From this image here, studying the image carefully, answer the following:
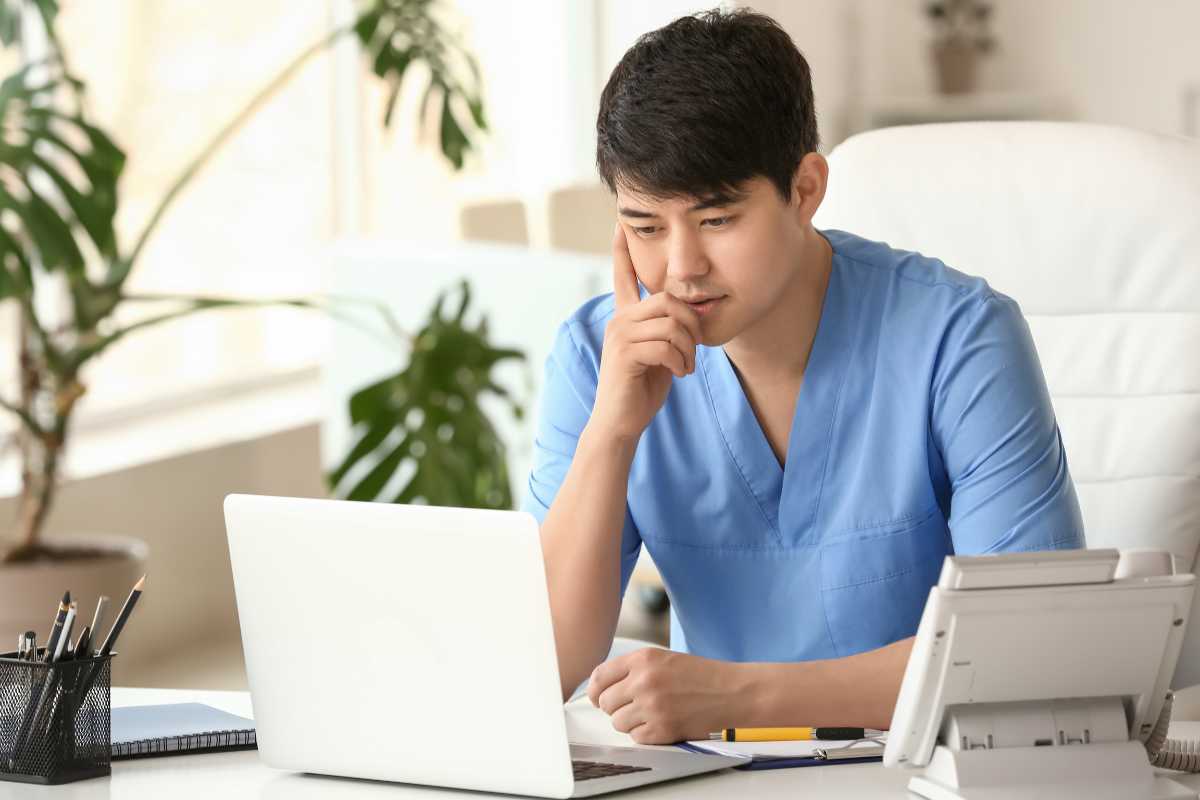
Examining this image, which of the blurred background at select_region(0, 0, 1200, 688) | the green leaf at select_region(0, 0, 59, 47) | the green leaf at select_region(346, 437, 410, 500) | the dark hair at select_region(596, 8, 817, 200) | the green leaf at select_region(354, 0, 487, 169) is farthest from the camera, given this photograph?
the blurred background at select_region(0, 0, 1200, 688)

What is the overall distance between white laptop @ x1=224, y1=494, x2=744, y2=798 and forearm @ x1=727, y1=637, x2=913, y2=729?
10 centimetres

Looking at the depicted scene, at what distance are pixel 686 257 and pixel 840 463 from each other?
244 mm

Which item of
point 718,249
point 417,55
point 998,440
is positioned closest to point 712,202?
point 718,249

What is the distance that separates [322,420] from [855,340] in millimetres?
2730

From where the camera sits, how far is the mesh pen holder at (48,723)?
1.08 metres

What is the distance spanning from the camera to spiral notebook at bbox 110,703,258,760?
1.16m

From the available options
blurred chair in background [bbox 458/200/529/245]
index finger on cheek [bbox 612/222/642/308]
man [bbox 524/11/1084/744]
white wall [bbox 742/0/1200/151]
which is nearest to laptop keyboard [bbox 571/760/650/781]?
man [bbox 524/11/1084/744]

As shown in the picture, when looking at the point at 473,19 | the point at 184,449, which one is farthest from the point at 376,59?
the point at 473,19

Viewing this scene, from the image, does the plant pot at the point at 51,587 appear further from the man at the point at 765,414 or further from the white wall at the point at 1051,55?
the white wall at the point at 1051,55

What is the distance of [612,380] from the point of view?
1388 millimetres

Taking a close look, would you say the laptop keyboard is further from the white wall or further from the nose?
the white wall

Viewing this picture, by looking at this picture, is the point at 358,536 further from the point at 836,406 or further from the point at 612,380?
the point at 836,406

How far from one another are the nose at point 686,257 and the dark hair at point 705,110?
0.13 ft

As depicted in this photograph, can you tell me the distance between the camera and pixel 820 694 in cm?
119
